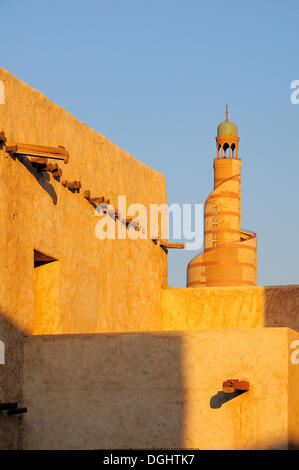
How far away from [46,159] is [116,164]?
12.7 feet

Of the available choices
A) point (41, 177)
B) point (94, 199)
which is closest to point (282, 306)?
point (94, 199)

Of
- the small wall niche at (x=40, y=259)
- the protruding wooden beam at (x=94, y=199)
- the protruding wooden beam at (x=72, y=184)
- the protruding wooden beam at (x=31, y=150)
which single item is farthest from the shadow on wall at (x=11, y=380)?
the protruding wooden beam at (x=94, y=199)

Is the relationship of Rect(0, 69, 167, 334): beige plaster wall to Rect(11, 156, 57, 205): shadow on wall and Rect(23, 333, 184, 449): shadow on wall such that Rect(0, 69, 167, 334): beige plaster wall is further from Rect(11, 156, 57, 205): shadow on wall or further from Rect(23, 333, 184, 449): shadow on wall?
Rect(23, 333, 184, 449): shadow on wall

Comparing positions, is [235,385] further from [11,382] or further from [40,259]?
[40,259]

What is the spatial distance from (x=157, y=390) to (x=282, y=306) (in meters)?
5.96

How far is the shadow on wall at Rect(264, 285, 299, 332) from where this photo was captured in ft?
56.0

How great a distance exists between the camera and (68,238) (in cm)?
1362

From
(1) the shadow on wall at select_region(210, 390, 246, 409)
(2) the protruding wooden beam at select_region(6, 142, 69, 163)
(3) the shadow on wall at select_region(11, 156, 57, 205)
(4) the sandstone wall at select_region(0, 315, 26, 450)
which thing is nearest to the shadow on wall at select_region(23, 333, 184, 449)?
(4) the sandstone wall at select_region(0, 315, 26, 450)

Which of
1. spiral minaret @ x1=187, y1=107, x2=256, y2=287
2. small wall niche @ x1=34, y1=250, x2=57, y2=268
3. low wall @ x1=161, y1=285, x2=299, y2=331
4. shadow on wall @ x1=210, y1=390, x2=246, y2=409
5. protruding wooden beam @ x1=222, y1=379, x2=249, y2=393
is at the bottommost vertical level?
shadow on wall @ x1=210, y1=390, x2=246, y2=409

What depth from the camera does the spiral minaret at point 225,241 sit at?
46688mm

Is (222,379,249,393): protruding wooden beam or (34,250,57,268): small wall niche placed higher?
(34,250,57,268): small wall niche

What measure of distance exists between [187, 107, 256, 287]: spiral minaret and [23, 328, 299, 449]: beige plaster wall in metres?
34.6

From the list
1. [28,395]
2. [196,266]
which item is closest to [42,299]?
[28,395]

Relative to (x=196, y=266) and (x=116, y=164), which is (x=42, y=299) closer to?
→ (x=116, y=164)
